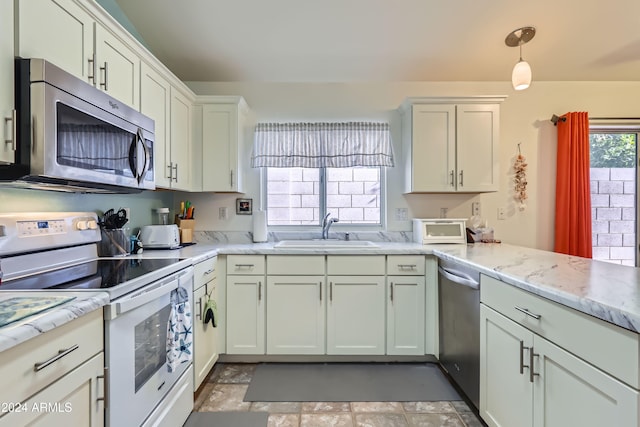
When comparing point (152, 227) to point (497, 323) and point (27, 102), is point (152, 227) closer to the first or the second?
point (27, 102)

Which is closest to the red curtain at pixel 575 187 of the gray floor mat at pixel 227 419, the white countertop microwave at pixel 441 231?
the white countertop microwave at pixel 441 231

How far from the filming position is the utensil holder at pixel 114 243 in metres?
1.82

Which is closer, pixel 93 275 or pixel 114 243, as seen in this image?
pixel 93 275

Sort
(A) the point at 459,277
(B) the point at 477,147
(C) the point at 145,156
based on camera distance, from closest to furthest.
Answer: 1. (C) the point at 145,156
2. (A) the point at 459,277
3. (B) the point at 477,147

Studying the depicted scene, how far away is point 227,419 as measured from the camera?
1.70 m

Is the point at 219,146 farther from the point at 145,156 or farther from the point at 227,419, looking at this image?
the point at 227,419

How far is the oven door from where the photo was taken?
1.07 meters

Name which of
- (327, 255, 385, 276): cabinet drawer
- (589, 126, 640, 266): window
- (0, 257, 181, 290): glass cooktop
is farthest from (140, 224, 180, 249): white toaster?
(589, 126, 640, 266): window

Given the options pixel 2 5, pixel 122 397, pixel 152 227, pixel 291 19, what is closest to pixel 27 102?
pixel 2 5

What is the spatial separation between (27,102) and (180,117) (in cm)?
131

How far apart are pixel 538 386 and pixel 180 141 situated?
260 centimetres

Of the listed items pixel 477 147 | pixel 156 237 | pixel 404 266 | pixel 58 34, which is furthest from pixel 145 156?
pixel 477 147

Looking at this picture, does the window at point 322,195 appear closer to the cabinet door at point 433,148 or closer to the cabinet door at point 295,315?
the cabinet door at point 433,148

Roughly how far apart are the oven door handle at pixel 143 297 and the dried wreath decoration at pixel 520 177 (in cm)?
297
